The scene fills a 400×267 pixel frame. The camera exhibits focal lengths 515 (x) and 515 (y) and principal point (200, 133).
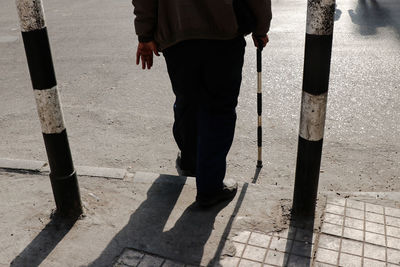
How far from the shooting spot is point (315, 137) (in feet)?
10.3

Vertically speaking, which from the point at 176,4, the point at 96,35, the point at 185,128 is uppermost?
the point at 176,4

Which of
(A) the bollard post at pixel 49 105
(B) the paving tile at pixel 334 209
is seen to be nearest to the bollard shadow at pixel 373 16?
(B) the paving tile at pixel 334 209

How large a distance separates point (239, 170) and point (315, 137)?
1404 mm

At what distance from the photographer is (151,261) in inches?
121

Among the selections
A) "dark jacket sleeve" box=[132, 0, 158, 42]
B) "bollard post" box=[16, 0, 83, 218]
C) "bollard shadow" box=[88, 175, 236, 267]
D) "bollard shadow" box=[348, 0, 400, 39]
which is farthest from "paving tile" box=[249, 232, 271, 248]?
"bollard shadow" box=[348, 0, 400, 39]

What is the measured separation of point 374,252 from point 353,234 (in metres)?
0.19

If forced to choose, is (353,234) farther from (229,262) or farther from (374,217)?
(229,262)

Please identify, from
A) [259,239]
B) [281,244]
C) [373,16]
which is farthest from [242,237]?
[373,16]

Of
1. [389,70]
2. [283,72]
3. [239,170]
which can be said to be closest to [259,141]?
[239,170]

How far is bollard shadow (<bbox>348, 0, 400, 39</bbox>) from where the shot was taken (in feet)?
27.8

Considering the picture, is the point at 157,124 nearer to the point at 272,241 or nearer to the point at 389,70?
the point at 272,241

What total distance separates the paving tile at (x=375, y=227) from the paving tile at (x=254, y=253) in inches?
28.0

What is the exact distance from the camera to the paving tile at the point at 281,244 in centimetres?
314

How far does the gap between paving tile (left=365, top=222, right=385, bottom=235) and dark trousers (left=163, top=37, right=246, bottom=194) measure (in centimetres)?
101
